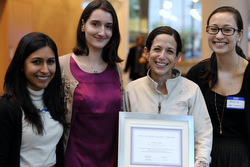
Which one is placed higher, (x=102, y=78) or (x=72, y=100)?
(x=102, y=78)

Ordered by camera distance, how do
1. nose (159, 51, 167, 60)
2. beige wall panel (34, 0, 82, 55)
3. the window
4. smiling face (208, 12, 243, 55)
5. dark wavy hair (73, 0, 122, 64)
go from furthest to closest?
the window → beige wall panel (34, 0, 82, 55) → smiling face (208, 12, 243, 55) → dark wavy hair (73, 0, 122, 64) → nose (159, 51, 167, 60)

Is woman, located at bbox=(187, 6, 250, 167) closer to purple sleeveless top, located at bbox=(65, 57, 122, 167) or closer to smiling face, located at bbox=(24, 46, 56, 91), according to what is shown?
purple sleeveless top, located at bbox=(65, 57, 122, 167)

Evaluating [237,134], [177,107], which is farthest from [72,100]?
[237,134]

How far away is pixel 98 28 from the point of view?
238 cm

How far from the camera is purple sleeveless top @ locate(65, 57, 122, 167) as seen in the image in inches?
90.2

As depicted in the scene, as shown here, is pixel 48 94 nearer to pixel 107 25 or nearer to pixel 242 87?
pixel 107 25

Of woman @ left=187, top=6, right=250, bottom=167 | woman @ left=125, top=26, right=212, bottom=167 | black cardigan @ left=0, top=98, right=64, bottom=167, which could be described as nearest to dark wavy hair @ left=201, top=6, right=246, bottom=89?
woman @ left=187, top=6, right=250, bottom=167

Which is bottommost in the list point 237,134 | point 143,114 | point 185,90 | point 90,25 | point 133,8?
point 237,134

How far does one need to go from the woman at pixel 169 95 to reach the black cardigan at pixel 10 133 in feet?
2.90

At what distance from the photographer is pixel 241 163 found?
2.50 meters

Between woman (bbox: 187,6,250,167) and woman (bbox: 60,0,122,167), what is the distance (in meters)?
0.83

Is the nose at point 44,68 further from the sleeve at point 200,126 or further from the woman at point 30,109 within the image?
the sleeve at point 200,126

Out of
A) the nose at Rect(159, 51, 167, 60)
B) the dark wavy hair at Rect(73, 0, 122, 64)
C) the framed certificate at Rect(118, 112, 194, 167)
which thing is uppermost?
the dark wavy hair at Rect(73, 0, 122, 64)

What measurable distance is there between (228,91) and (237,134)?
1.21ft
